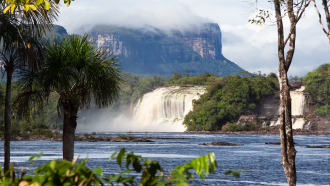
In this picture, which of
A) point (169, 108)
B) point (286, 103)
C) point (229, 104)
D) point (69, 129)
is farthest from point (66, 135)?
point (169, 108)

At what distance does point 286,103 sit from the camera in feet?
29.7

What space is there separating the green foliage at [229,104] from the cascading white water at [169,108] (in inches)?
137

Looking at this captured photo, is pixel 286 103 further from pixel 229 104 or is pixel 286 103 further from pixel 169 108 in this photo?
pixel 169 108

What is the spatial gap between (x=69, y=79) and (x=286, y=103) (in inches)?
279

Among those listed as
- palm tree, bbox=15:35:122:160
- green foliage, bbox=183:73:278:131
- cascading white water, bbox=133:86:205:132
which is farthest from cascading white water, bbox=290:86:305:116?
palm tree, bbox=15:35:122:160

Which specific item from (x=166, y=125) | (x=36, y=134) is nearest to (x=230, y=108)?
(x=166, y=125)

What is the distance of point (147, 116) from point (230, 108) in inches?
959

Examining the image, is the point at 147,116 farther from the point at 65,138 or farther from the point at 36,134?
the point at 65,138

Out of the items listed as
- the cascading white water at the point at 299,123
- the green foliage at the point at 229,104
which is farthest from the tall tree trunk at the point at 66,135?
the green foliage at the point at 229,104

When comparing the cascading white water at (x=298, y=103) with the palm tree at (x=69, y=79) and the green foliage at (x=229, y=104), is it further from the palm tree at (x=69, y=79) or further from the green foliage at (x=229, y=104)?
the palm tree at (x=69, y=79)

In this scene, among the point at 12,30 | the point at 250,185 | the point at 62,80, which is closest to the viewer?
the point at 12,30

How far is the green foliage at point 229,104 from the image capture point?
299 feet

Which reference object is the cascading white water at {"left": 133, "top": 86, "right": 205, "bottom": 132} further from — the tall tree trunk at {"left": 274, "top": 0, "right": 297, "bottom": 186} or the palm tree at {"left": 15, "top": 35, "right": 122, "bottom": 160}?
the tall tree trunk at {"left": 274, "top": 0, "right": 297, "bottom": 186}

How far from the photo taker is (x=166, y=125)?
9819 cm
